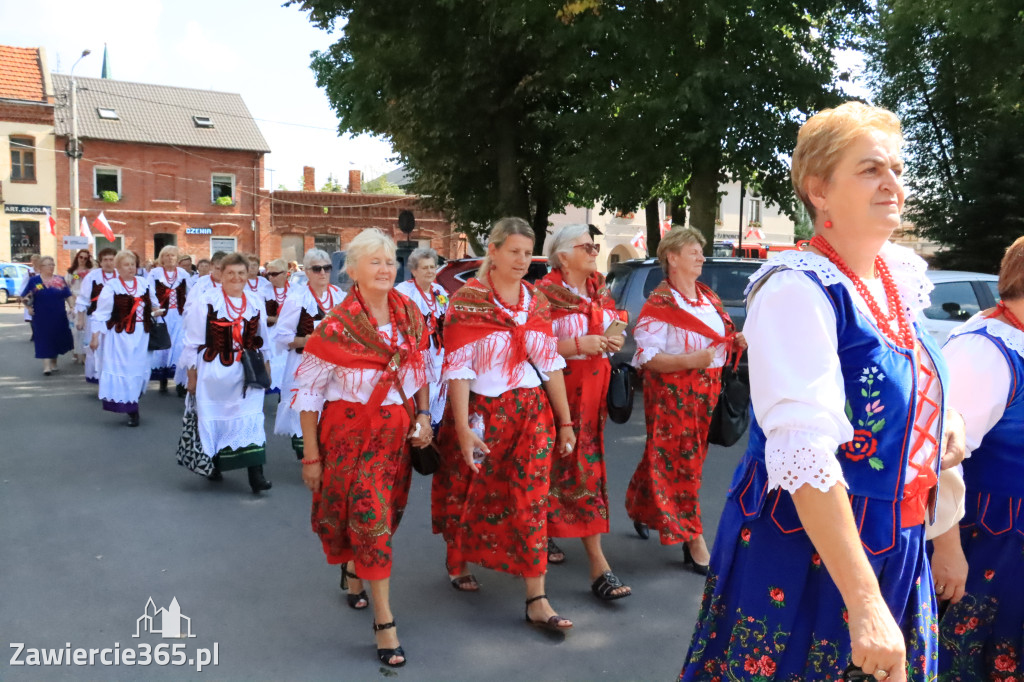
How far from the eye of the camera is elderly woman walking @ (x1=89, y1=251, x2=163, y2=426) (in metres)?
10.2

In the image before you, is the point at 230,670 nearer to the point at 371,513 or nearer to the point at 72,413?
the point at 371,513

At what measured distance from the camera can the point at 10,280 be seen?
37.1 meters

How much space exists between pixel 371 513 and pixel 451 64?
1314 centimetres

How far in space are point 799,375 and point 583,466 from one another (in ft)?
10.6

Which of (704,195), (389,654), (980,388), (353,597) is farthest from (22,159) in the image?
(980,388)

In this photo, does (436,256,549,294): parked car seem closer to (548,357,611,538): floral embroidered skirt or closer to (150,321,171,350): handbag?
(150,321,171,350): handbag

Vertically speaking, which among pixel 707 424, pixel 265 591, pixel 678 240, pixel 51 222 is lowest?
pixel 265 591

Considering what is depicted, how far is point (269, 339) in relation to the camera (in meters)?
8.53

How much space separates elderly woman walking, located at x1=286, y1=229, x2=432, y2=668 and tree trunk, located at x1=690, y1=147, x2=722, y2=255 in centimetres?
1016

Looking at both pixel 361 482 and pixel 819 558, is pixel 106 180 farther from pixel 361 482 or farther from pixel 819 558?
pixel 819 558

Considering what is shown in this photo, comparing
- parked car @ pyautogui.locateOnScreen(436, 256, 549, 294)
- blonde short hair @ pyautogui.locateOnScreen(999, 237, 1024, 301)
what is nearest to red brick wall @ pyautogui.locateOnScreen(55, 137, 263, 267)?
parked car @ pyautogui.locateOnScreen(436, 256, 549, 294)

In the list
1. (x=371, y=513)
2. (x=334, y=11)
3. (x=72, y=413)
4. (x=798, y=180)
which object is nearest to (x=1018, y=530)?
(x=798, y=180)

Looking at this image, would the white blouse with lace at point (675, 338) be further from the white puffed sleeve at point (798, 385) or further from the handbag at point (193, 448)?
the handbag at point (193, 448)

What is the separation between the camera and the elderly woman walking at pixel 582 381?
4938 mm
